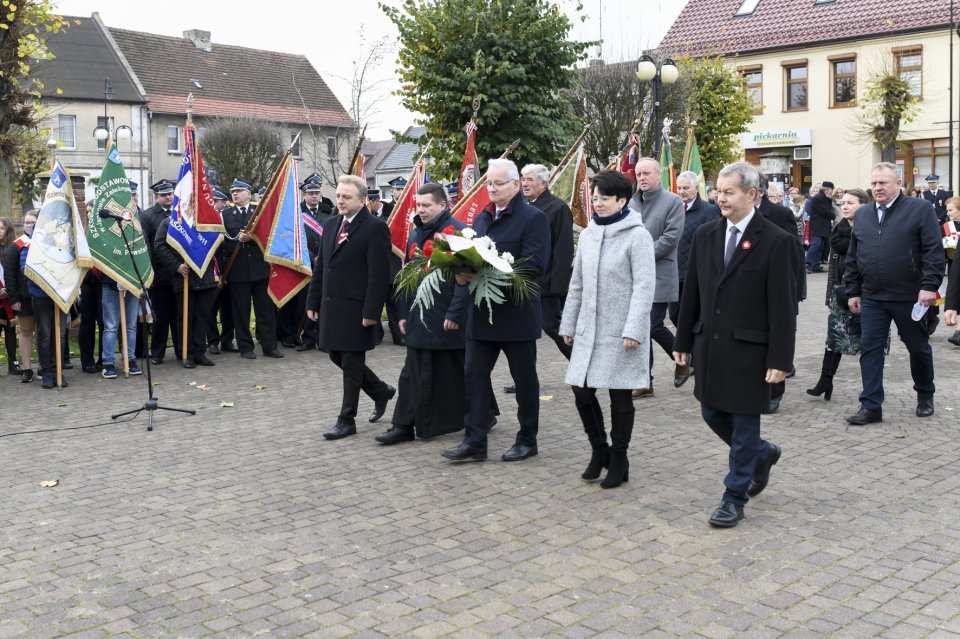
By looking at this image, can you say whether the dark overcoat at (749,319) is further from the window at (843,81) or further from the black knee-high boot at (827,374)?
the window at (843,81)

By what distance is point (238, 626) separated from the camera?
4.52m

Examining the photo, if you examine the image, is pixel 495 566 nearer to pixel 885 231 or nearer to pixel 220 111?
pixel 885 231

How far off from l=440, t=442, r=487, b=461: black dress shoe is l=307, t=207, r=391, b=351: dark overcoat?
1.24 metres

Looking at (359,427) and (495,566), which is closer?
(495,566)

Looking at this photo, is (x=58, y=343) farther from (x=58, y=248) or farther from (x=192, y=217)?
(x=192, y=217)

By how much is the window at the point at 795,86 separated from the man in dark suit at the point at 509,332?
127 feet

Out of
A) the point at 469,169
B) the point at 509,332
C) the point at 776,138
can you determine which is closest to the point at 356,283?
the point at 509,332

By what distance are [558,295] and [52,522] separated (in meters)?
4.74

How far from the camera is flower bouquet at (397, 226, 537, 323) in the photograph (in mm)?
6883

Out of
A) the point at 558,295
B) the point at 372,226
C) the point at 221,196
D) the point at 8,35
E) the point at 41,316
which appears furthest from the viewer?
the point at 8,35

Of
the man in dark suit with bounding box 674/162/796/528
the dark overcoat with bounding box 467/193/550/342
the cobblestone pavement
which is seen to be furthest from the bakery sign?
the man in dark suit with bounding box 674/162/796/528

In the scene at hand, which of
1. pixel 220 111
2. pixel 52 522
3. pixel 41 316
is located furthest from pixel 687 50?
pixel 52 522

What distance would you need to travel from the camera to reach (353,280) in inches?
324

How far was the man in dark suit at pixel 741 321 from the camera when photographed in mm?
5648
